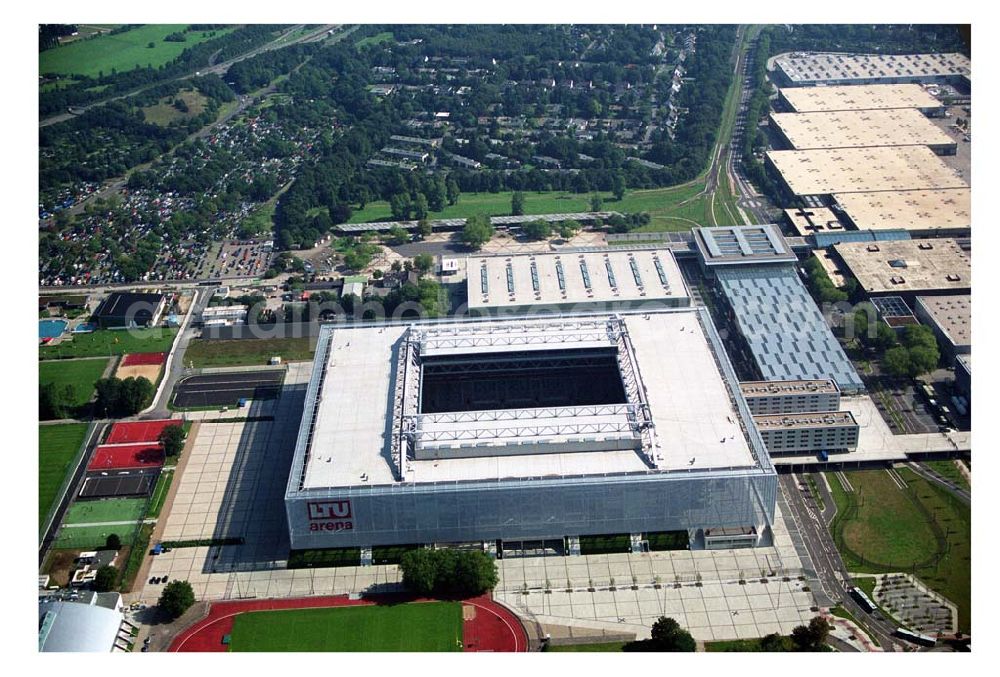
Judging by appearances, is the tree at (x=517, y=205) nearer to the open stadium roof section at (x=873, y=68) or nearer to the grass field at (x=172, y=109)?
the open stadium roof section at (x=873, y=68)

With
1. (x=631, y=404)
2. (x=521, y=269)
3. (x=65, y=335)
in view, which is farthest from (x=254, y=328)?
(x=631, y=404)

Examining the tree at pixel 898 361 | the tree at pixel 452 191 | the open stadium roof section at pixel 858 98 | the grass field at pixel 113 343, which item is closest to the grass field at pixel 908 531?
the tree at pixel 898 361

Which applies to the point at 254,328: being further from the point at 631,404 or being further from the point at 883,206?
the point at 883,206

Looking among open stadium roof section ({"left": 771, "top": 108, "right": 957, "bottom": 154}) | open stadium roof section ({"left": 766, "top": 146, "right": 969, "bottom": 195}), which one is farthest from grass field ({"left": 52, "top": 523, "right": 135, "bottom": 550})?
open stadium roof section ({"left": 771, "top": 108, "right": 957, "bottom": 154})

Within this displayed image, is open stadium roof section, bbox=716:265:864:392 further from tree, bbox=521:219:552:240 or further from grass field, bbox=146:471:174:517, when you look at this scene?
grass field, bbox=146:471:174:517

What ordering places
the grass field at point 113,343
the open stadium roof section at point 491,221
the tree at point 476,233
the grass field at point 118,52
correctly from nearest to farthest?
1. the grass field at point 113,343
2. the tree at point 476,233
3. the open stadium roof section at point 491,221
4. the grass field at point 118,52

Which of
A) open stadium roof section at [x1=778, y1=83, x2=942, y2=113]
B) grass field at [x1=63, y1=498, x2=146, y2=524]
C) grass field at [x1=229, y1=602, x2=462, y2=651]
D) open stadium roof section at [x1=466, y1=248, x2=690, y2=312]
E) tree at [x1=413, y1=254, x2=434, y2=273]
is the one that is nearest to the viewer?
grass field at [x1=229, y1=602, x2=462, y2=651]
